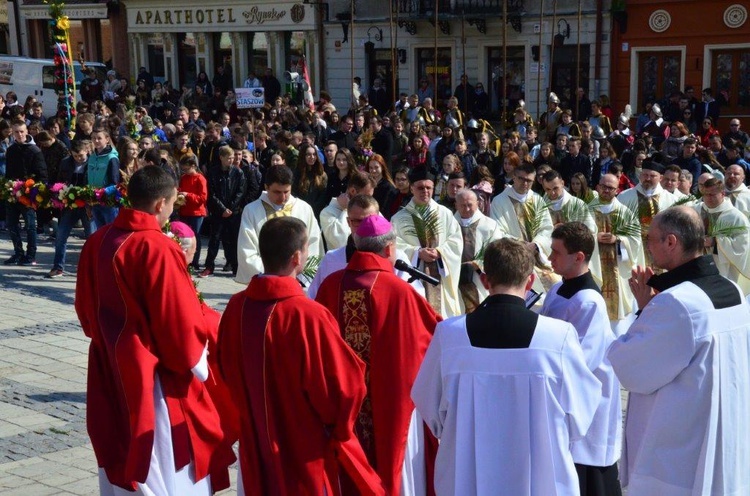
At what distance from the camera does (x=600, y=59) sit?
26.5 m

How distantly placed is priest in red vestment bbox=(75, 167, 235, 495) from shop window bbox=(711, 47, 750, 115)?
2174cm

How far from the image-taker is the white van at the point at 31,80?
97.1ft

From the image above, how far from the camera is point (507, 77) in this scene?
28.5 meters

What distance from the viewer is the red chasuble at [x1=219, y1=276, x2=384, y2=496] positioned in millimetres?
4504

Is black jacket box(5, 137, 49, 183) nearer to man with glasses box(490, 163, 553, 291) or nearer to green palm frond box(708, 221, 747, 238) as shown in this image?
man with glasses box(490, 163, 553, 291)

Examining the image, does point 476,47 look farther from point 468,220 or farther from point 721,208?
point 468,220

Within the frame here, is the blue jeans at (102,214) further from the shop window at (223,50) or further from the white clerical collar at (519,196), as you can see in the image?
the shop window at (223,50)

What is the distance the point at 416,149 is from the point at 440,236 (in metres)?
7.58

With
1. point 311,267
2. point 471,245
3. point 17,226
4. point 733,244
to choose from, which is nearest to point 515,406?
point 311,267

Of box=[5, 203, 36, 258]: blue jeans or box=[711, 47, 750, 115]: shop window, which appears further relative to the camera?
box=[711, 47, 750, 115]: shop window

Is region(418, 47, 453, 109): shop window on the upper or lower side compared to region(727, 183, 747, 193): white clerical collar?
A: upper

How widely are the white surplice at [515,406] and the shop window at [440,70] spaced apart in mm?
24629

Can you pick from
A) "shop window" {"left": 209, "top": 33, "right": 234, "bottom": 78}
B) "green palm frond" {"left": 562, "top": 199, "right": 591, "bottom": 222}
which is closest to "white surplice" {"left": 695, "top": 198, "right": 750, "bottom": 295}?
"green palm frond" {"left": 562, "top": 199, "right": 591, "bottom": 222}

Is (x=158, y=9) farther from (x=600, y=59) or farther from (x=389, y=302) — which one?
(x=389, y=302)
